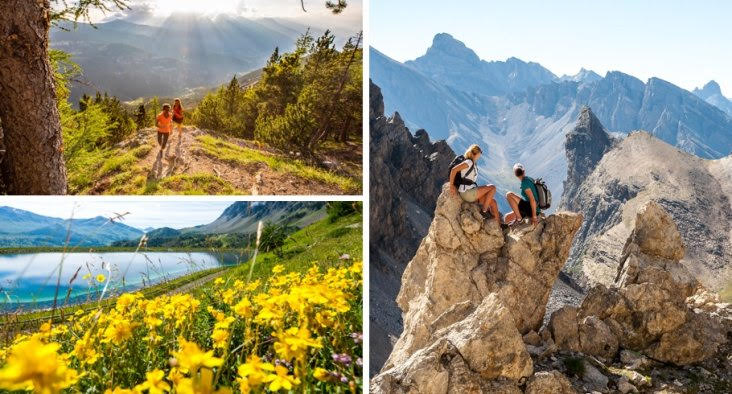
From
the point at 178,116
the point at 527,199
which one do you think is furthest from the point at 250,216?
the point at 527,199

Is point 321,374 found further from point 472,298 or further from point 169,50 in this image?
point 472,298

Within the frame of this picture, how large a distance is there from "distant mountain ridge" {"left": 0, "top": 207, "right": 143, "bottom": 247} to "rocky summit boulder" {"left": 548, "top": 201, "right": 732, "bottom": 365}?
16014 millimetres

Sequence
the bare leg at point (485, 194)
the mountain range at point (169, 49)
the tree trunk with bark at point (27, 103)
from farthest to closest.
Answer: the bare leg at point (485, 194)
the mountain range at point (169, 49)
the tree trunk with bark at point (27, 103)

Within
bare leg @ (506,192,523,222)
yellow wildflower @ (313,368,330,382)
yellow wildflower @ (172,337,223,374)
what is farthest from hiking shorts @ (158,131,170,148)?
bare leg @ (506,192,523,222)

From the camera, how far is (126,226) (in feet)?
14.0

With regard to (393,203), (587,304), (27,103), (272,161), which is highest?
(27,103)

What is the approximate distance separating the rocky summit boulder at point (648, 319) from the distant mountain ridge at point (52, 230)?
16014 millimetres

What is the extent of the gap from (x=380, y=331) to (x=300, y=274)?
211 feet

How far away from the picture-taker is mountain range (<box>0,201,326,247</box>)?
13.2ft

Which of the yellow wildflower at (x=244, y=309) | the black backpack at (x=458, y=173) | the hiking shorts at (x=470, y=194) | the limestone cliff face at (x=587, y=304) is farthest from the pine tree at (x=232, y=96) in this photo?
the limestone cliff face at (x=587, y=304)

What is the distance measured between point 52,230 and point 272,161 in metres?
3.65

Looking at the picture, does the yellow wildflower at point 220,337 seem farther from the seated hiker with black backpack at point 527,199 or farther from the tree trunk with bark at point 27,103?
the seated hiker with black backpack at point 527,199

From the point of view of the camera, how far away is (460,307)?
17000 mm

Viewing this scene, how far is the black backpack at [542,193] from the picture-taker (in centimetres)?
1419
